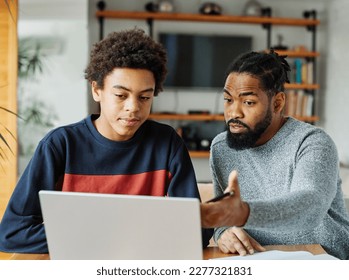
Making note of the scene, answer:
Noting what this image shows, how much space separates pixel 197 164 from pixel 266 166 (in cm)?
383

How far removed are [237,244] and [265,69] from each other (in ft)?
1.75

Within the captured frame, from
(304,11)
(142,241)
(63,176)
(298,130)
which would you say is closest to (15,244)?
(63,176)

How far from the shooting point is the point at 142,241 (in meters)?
0.84

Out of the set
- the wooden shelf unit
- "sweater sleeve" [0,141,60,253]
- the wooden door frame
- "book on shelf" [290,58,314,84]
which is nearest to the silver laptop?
"sweater sleeve" [0,141,60,253]

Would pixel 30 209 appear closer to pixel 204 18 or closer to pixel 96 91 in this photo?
pixel 96 91

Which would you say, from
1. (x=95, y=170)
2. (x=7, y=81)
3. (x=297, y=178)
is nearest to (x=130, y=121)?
(x=95, y=170)

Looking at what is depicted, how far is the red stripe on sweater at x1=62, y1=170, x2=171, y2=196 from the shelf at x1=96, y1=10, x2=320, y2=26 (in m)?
3.83

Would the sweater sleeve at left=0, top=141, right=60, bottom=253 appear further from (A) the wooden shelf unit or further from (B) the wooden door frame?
(A) the wooden shelf unit

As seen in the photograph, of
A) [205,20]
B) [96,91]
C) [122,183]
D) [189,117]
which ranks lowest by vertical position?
[189,117]

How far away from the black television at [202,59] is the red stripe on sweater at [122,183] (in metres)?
3.86

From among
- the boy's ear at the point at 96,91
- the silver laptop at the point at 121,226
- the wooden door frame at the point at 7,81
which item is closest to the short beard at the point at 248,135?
the boy's ear at the point at 96,91

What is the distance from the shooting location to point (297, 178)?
3.89ft

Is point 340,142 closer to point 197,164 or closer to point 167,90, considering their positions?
point 197,164

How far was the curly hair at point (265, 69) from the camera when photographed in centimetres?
142
